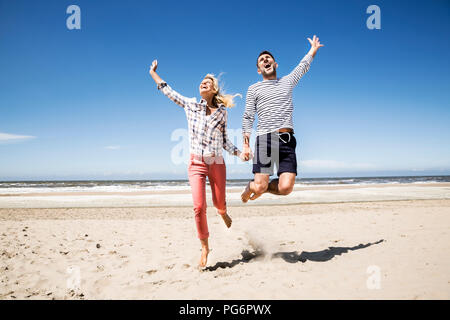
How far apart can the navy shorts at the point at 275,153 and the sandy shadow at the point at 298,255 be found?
1370mm

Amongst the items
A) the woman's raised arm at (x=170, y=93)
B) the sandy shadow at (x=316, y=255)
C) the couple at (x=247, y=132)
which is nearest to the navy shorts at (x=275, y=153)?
the couple at (x=247, y=132)

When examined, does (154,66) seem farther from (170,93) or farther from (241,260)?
(241,260)

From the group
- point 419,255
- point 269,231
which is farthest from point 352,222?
point 419,255

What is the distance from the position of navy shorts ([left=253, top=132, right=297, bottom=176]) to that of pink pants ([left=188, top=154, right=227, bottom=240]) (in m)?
0.56

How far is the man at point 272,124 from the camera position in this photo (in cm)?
387

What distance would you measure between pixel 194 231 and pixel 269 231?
1790 mm

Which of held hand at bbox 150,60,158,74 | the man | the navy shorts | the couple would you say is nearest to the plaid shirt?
the couple

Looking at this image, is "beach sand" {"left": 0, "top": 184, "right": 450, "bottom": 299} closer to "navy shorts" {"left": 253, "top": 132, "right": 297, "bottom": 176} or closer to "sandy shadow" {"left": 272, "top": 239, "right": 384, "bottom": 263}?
"sandy shadow" {"left": 272, "top": 239, "right": 384, "bottom": 263}

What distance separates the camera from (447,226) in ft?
19.3

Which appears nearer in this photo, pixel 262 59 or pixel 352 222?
pixel 262 59

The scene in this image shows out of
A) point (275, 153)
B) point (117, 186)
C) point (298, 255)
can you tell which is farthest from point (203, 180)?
point (117, 186)
